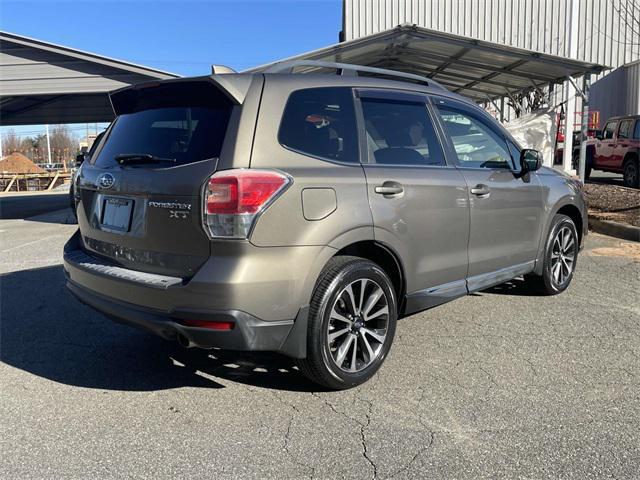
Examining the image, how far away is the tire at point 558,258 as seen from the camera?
5349 mm

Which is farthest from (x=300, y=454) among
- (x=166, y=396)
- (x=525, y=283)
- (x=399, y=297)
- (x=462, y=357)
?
(x=525, y=283)

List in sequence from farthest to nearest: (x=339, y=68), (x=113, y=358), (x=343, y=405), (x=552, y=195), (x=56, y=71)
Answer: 1. (x=56, y=71)
2. (x=552, y=195)
3. (x=113, y=358)
4. (x=339, y=68)
5. (x=343, y=405)

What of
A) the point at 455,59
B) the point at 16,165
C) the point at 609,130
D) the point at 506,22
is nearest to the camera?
the point at 455,59

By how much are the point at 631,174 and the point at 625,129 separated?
59.2 inches

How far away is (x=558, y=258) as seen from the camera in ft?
18.3

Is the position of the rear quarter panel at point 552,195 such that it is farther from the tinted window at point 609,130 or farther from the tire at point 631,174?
the tinted window at point 609,130

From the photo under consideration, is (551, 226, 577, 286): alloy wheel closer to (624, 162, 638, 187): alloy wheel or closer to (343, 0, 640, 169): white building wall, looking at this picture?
(624, 162, 638, 187): alloy wheel

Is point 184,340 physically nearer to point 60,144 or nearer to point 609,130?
point 609,130

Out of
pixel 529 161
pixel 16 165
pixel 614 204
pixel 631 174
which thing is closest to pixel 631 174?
pixel 631 174

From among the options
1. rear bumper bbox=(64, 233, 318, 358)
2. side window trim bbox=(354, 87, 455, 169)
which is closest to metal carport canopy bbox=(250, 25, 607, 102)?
side window trim bbox=(354, 87, 455, 169)

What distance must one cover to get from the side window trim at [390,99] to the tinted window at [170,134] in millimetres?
945

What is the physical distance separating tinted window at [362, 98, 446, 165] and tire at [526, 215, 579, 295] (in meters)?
1.90

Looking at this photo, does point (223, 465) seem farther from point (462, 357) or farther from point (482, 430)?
point (462, 357)

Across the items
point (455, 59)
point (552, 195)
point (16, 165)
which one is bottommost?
point (16, 165)
